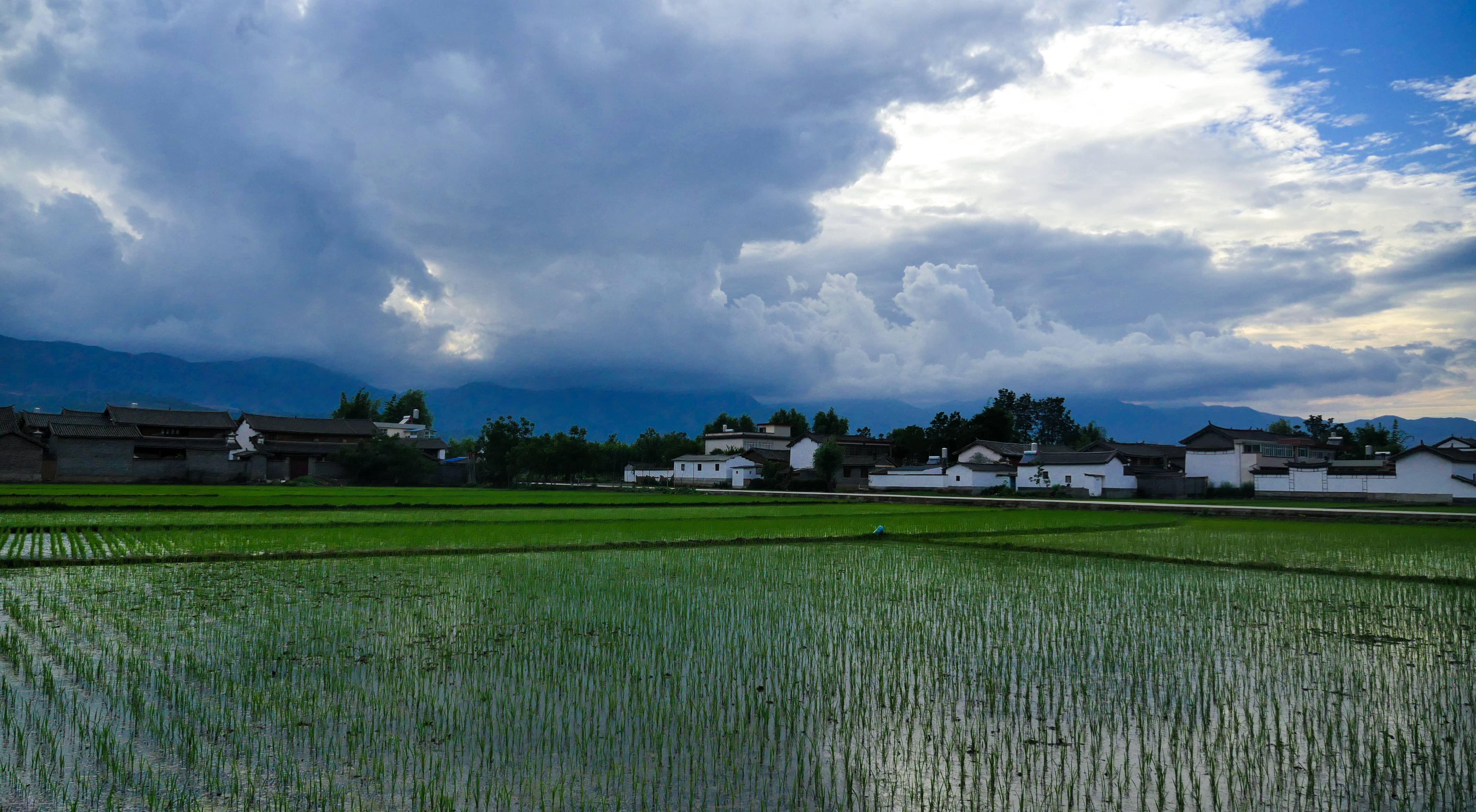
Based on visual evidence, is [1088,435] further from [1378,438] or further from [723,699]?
[723,699]

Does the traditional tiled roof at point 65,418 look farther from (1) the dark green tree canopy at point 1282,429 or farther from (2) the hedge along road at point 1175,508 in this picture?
(1) the dark green tree canopy at point 1282,429

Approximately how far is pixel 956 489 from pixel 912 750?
2240 inches

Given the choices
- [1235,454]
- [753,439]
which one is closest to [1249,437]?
[1235,454]

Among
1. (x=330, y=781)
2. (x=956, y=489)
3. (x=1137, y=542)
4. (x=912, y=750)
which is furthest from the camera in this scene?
(x=956, y=489)

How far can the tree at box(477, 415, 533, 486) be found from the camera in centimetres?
7225

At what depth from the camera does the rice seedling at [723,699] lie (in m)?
5.09

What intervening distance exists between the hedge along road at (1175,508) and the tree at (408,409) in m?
64.3

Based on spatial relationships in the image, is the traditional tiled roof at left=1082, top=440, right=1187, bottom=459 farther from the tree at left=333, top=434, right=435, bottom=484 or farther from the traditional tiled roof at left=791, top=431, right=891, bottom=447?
the tree at left=333, top=434, right=435, bottom=484

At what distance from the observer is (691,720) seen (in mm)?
6332

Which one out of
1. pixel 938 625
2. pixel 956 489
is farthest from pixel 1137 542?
pixel 956 489

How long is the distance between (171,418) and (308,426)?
33.4ft

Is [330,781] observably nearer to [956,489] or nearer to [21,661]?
[21,661]

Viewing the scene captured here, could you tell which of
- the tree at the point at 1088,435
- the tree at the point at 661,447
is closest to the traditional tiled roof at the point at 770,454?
the tree at the point at 661,447

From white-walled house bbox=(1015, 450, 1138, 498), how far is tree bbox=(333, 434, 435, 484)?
1857 inches
